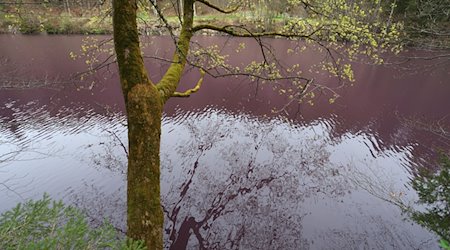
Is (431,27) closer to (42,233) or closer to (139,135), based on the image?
(139,135)

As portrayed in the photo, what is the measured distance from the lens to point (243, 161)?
8.54 metres

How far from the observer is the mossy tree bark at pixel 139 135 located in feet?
9.29

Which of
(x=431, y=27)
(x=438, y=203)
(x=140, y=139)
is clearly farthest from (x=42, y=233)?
(x=438, y=203)

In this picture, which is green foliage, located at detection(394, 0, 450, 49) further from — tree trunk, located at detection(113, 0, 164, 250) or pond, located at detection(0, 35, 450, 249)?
tree trunk, located at detection(113, 0, 164, 250)

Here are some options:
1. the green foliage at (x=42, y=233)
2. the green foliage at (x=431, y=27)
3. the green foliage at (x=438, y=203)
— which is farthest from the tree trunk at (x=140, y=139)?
the green foliage at (x=438, y=203)

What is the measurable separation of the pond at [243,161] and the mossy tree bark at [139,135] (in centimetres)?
303

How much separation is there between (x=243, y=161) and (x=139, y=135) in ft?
19.2

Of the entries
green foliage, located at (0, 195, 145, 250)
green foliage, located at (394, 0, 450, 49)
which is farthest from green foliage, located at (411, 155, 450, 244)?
green foliage, located at (0, 195, 145, 250)

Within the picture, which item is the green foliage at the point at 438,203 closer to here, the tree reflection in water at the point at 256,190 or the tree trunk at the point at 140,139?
the tree reflection in water at the point at 256,190

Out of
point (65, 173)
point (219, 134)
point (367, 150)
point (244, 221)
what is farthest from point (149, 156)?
point (367, 150)

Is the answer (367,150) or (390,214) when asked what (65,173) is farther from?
(367,150)

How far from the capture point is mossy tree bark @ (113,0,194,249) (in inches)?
111

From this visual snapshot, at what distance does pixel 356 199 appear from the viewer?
282 inches

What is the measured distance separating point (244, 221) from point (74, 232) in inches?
172
